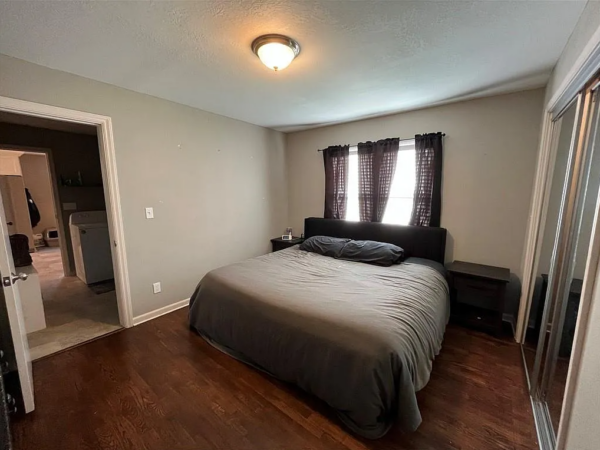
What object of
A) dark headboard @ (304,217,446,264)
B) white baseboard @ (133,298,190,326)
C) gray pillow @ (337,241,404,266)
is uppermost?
dark headboard @ (304,217,446,264)

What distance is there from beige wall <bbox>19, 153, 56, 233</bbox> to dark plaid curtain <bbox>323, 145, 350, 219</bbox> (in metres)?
7.07

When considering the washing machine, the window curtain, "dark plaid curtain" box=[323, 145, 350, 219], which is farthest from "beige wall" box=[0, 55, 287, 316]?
the washing machine

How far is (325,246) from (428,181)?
4.87 ft

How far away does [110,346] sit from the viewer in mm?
2352

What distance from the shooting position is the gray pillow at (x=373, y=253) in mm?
2807

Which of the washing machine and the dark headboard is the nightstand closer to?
the dark headboard

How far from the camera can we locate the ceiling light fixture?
5.34ft

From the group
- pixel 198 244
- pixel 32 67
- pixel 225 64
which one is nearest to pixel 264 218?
pixel 198 244

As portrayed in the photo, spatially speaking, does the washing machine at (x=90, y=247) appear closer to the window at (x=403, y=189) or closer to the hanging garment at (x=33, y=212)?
the hanging garment at (x=33, y=212)

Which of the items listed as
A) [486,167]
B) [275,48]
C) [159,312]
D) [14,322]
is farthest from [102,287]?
[486,167]

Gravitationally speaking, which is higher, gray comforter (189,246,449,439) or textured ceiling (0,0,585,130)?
textured ceiling (0,0,585,130)

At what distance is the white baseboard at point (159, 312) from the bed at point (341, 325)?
58 cm

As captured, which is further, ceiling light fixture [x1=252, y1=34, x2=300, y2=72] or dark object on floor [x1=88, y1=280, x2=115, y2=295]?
dark object on floor [x1=88, y1=280, x2=115, y2=295]

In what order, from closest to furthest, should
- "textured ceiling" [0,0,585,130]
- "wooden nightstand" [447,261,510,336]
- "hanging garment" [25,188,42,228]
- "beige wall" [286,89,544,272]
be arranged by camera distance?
"textured ceiling" [0,0,585,130], "wooden nightstand" [447,261,510,336], "beige wall" [286,89,544,272], "hanging garment" [25,188,42,228]
